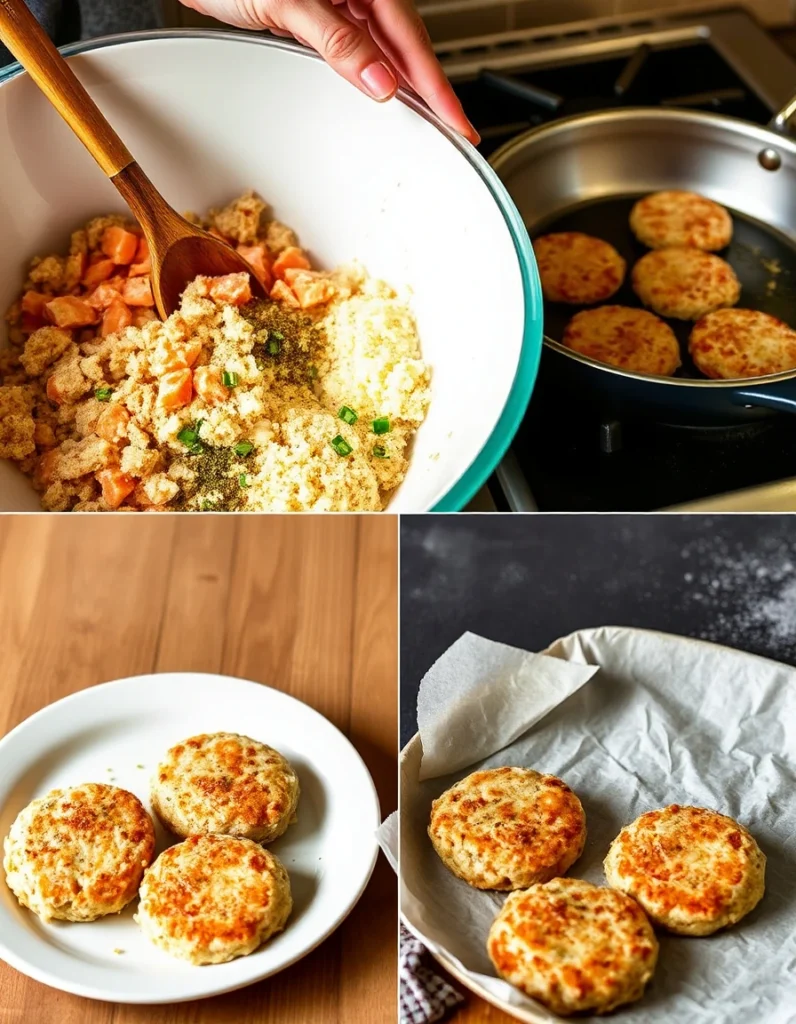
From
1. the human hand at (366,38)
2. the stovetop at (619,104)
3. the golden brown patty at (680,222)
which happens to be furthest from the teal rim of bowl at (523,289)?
the golden brown patty at (680,222)

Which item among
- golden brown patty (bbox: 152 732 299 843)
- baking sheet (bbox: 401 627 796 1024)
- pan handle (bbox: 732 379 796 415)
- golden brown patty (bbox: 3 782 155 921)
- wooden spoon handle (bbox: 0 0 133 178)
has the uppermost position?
wooden spoon handle (bbox: 0 0 133 178)

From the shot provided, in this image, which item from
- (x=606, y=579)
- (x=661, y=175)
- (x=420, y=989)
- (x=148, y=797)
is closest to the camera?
(x=420, y=989)

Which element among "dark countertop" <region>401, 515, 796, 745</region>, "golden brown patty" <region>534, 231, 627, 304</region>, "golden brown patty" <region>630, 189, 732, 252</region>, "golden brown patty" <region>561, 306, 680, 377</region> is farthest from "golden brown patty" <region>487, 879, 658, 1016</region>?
"golden brown patty" <region>630, 189, 732, 252</region>

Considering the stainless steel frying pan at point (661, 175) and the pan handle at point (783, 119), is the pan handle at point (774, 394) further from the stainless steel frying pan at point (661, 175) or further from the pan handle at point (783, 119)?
the pan handle at point (783, 119)

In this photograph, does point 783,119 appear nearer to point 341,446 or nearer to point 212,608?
point 341,446

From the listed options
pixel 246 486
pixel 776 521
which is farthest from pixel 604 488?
pixel 246 486

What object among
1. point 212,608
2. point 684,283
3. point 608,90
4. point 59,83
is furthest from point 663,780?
point 608,90

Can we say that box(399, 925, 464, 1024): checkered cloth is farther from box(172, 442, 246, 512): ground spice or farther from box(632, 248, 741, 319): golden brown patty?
box(632, 248, 741, 319): golden brown patty
